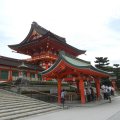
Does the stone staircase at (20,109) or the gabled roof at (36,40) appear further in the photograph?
the gabled roof at (36,40)

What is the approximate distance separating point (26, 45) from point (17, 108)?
27315 mm

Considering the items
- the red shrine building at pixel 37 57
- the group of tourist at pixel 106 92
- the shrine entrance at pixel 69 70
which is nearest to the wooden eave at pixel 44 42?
the red shrine building at pixel 37 57

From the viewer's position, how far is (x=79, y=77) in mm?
21578

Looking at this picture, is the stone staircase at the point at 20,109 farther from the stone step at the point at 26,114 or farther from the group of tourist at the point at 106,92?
the group of tourist at the point at 106,92

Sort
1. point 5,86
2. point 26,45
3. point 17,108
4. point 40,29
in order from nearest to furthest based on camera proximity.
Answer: point 17,108
point 5,86
point 26,45
point 40,29

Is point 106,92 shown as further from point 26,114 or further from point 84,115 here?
point 26,114

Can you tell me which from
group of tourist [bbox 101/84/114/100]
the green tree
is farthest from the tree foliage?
group of tourist [bbox 101/84/114/100]

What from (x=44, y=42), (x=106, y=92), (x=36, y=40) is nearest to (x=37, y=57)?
(x=36, y=40)

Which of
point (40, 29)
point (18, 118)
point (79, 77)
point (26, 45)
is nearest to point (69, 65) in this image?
point (79, 77)

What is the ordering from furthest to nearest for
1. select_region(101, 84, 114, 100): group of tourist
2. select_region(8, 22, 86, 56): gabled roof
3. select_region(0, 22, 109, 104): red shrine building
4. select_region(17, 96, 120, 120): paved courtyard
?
select_region(8, 22, 86, 56): gabled roof
select_region(0, 22, 109, 104): red shrine building
select_region(101, 84, 114, 100): group of tourist
select_region(17, 96, 120, 120): paved courtyard

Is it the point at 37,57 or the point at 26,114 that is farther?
the point at 37,57

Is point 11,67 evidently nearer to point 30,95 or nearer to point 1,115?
point 30,95

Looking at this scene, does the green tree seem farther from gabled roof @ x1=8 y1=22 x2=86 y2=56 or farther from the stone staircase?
the stone staircase

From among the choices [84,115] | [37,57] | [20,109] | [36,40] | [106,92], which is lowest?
[84,115]
